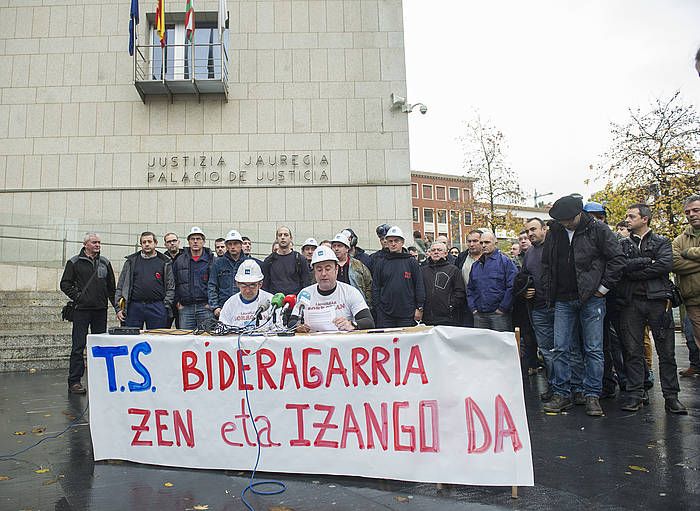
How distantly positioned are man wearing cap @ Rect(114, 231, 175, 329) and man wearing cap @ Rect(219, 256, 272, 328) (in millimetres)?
2743

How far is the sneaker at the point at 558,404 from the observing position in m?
6.29

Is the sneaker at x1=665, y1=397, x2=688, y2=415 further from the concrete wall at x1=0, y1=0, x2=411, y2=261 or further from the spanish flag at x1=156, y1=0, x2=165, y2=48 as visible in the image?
the spanish flag at x1=156, y1=0, x2=165, y2=48

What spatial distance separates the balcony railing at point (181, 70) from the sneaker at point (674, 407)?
49.2 ft

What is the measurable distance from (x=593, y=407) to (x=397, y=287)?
262 centimetres

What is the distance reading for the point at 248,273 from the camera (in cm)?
581

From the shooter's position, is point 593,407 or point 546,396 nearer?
point 593,407

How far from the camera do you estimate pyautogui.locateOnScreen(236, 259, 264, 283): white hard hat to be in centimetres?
575

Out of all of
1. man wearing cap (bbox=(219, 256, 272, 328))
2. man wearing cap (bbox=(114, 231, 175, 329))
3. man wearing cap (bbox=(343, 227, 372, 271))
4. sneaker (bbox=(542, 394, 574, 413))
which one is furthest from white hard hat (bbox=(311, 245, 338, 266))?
man wearing cap (bbox=(114, 231, 175, 329))

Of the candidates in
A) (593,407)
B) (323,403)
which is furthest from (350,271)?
(323,403)

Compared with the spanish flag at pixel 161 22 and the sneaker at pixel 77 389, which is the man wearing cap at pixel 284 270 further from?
the spanish flag at pixel 161 22

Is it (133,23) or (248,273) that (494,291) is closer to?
(248,273)

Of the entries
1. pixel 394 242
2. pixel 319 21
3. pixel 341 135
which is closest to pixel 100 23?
pixel 319 21

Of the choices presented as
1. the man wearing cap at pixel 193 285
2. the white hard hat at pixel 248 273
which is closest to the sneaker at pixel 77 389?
the man wearing cap at pixel 193 285

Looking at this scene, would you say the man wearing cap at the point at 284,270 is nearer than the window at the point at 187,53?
Yes
